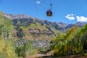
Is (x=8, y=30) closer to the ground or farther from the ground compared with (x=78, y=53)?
farther from the ground

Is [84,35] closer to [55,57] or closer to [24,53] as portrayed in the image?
[55,57]

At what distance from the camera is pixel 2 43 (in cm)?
5988

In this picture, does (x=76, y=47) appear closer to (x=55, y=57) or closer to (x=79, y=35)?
(x=79, y=35)

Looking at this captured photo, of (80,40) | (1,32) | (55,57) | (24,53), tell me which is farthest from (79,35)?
(24,53)

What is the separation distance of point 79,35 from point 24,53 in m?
39.5

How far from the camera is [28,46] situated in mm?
135750

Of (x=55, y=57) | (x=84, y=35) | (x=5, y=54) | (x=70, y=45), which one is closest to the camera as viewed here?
(x=5, y=54)

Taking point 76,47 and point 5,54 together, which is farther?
point 76,47

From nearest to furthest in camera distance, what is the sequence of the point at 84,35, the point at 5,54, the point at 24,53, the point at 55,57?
the point at 5,54
the point at 84,35
the point at 55,57
the point at 24,53

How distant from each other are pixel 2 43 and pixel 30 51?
81.8 meters

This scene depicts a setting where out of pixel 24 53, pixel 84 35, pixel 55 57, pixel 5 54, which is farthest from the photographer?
pixel 24 53

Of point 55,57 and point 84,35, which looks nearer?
point 84,35

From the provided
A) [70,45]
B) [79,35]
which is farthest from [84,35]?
[70,45]

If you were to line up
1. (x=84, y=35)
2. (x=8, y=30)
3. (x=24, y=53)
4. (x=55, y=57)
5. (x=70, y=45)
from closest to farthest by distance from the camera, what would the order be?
(x=8, y=30) < (x=84, y=35) < (x=70, y=45) < (x=55, y=57) < (x=24, y=53)
